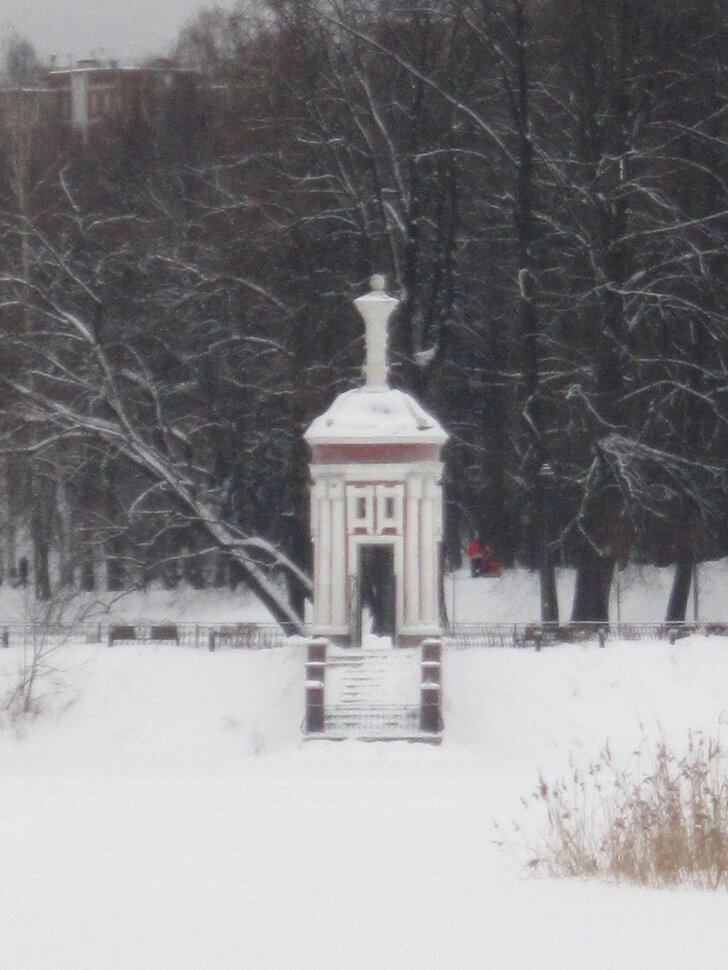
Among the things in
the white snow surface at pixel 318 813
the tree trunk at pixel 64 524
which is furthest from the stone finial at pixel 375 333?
the tree trunk at pixel 64 524

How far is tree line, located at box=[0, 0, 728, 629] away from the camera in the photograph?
3366cm

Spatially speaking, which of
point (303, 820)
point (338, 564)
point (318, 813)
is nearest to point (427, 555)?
point (338, 564)

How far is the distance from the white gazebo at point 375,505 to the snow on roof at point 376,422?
0.04 feet

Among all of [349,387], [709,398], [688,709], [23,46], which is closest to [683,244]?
[709,398]

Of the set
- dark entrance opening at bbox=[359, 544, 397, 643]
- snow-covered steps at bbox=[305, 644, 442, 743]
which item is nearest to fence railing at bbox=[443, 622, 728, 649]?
dark entrance opening at bbox=[359, 544, 397, 643]

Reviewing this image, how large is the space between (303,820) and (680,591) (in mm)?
17123

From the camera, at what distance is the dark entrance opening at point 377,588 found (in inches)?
1321

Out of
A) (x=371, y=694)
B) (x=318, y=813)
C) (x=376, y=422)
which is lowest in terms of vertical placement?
(x=318, y=813)

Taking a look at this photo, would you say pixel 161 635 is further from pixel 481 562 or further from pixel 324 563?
pixel 481 562

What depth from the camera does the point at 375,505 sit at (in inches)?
1155

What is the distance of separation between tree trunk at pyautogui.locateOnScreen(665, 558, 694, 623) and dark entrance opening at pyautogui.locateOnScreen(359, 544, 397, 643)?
487cm

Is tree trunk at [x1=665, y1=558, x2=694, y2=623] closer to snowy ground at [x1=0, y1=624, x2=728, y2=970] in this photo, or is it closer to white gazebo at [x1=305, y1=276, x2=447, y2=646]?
snowy ground at [x1=0, y1=624, x2=728, y2=970]

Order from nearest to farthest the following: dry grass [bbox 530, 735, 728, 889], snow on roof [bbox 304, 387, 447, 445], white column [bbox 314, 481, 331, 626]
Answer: dry grass [bbox 530, 735, 728, 889]
snow on roof [bbox 304, 387, 447, 445]
white column [bbox 314, 481, 331, 626]

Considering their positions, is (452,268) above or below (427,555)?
Answer: above
